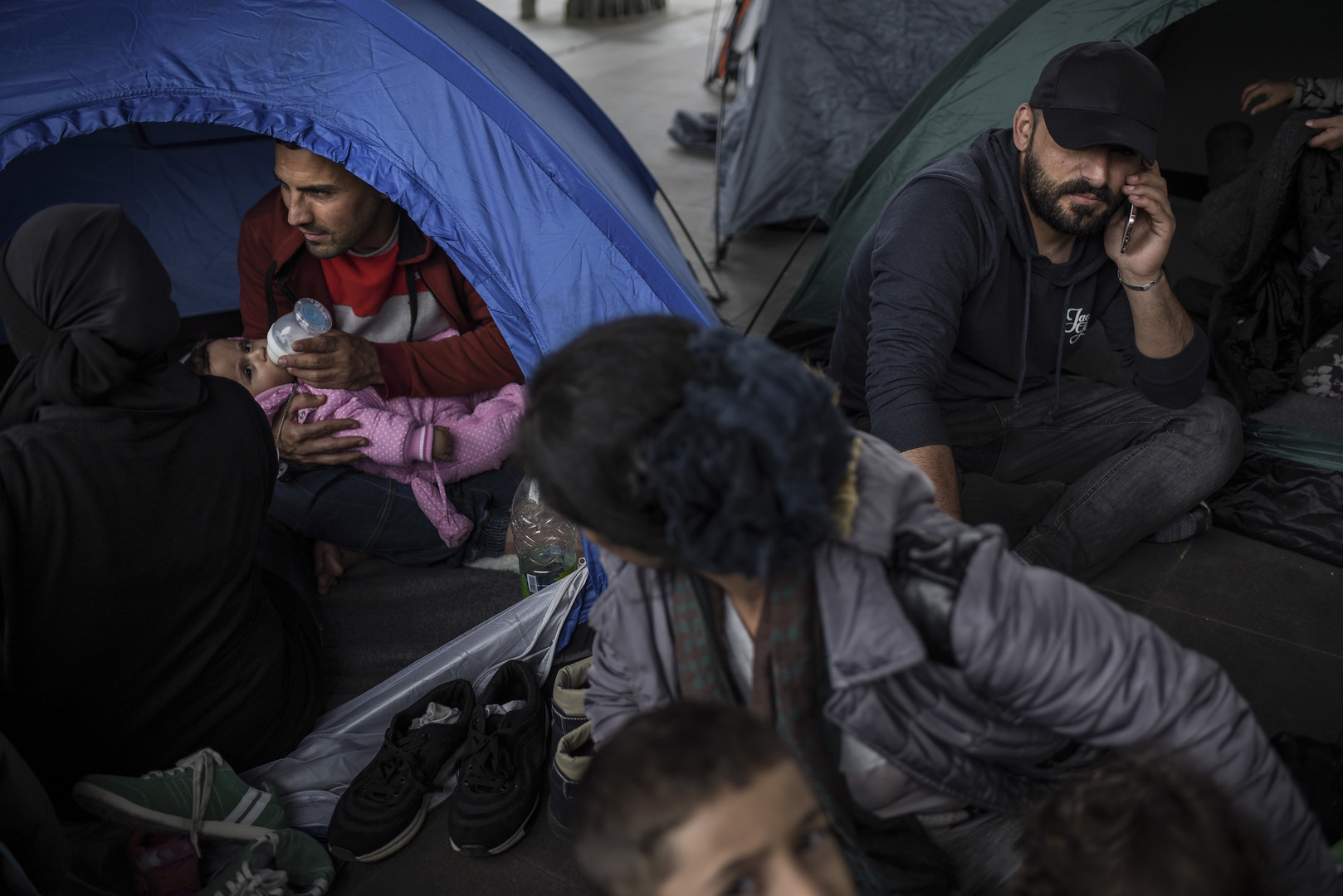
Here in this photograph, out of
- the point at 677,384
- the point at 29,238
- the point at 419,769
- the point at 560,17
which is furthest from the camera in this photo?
the point at 560,17

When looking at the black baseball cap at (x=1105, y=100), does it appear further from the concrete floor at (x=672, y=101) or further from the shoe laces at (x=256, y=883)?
the shoe laces at (x=256, y=883)

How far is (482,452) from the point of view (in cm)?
231

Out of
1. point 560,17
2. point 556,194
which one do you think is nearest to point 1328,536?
point 556,194

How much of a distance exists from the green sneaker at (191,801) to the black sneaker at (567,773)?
0.48 m

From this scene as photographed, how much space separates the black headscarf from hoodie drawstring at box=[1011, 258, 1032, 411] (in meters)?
1.65

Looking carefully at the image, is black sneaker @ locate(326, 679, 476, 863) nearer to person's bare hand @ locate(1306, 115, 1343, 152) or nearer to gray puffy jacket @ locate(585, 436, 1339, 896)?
gray puffy jacket @ locate(585, 436, 1339, 896)

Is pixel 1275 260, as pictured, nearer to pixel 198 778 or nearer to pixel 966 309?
pixel 966 309

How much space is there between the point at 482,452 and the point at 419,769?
83 cm

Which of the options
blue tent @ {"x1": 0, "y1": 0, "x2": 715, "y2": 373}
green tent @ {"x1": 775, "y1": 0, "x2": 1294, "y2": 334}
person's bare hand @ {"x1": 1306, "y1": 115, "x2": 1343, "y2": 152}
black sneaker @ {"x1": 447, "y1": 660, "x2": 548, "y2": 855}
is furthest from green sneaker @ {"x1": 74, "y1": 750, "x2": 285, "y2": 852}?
person's bare hand @ {"x1": 1306, "y1": 115, "x2": 1343, "y2": 152}

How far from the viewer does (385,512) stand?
2262 millimetres

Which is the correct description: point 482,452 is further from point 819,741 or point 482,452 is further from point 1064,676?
point 1064,676

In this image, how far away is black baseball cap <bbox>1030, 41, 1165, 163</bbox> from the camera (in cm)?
177

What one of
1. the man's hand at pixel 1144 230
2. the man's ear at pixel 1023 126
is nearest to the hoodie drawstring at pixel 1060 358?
the man's hand at pixel 1144 230

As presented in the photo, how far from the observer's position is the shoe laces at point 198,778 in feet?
5.02
